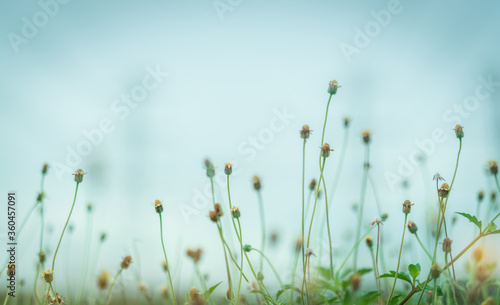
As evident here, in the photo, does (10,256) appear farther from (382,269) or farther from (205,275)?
(382,269)

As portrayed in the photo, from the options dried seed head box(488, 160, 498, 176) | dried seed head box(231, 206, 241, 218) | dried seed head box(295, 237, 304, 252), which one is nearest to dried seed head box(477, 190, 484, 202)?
dried seed head box(488, 160, 498, 176)

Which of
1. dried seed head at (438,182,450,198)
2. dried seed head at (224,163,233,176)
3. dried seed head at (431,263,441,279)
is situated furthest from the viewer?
dried seed head at (224,163,233,176)

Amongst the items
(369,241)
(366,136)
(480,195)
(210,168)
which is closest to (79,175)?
(210,168)

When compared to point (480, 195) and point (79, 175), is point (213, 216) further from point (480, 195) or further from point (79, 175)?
point (480, 195)

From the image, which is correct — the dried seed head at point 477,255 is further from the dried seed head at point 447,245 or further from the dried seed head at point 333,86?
the dried seed head at point 333,86

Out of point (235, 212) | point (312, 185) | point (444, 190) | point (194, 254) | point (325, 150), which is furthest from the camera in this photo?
point (312, 185)

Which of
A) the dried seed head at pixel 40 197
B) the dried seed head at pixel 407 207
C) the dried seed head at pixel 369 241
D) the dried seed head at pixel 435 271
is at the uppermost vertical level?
the dried seed head at pixel 40 197

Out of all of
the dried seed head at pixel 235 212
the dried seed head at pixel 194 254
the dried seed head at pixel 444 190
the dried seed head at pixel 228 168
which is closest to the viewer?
the dried seed head at pixel 194 254

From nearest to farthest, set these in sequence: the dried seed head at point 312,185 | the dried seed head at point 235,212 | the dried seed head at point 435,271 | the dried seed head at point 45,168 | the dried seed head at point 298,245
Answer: the dried seed head at point 435,271, the dried seed head at point 235,212, the dried seed head at point 298,245, the dried seed head at point 312,185, the dried seed head at point 45,168

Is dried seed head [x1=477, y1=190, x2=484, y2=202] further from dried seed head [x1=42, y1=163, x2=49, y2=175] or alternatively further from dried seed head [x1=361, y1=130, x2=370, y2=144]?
dried seed head [x1=42, y1=163, x2=49, y2=175]

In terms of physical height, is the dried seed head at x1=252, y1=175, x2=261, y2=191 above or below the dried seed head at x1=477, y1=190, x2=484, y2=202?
above

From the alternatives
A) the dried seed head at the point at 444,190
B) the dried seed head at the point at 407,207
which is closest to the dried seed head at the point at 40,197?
the dried seed head at the point at 407,207

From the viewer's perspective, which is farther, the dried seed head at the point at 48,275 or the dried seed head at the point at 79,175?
the dried seed head at the point at 79,175
